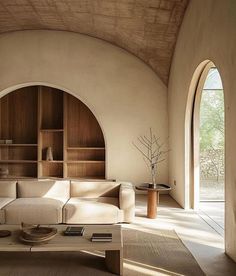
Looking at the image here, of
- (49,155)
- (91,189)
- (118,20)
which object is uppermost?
(118,20)

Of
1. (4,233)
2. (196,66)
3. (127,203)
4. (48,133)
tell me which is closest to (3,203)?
(4,233)

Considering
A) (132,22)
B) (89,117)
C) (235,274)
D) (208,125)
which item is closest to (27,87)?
(89,117)

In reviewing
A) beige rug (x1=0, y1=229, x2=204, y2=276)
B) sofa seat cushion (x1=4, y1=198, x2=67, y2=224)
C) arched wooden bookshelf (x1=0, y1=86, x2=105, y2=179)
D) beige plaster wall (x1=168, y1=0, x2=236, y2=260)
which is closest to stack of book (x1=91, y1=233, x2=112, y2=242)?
beige rug (x1=0, y1=229, x2=204, y2=276)

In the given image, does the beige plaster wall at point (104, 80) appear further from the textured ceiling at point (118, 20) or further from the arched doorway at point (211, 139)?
the arched doorway at point (211, 139)

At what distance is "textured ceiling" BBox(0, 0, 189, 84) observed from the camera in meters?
5.57

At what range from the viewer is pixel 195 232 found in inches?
176

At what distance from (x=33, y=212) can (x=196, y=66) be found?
3.14m

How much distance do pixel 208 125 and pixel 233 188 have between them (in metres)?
4.14

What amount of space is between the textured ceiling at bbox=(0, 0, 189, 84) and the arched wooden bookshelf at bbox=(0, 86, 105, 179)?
1.60 meters

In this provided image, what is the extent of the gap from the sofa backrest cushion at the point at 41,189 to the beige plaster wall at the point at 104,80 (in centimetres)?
230

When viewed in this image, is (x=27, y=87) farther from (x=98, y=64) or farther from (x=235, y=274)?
(x=235, y=274)

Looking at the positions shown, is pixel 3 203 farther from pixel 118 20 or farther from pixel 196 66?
pixel 118 20

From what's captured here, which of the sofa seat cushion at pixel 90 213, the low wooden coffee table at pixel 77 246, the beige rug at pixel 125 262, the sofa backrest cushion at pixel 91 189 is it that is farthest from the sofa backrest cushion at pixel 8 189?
the low wooden coffee table at pixel 77 246

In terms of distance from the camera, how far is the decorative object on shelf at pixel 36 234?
9.92ft
